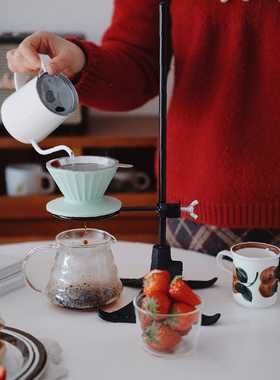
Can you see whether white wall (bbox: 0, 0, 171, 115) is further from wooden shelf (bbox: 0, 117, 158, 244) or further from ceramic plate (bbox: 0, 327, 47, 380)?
ceramic plate (bbox: 0, 327, 47, 380)

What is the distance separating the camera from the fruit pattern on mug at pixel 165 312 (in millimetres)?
559

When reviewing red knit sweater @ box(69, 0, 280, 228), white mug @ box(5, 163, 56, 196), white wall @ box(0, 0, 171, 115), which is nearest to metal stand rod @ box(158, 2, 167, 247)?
red knit sweater @ box(69, 0, 280, 228)

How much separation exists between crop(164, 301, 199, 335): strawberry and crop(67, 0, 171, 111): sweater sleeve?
1.76 feet

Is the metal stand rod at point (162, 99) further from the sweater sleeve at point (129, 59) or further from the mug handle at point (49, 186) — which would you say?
the mug handle at point (49, 186)

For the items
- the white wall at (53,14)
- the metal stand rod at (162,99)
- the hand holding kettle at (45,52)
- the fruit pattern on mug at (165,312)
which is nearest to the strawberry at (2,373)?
the fruit pattern on mug at (165,312)

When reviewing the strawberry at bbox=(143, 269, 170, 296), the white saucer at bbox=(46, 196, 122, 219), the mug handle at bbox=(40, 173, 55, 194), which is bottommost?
the mug handle at bbox=(40, 173, 55, 194)

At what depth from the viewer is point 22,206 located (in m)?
2.04

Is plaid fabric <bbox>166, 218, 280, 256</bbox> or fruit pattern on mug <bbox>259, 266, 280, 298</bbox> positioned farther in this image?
plaid fabric <bbox>166, 218, 280, 256</bbox>

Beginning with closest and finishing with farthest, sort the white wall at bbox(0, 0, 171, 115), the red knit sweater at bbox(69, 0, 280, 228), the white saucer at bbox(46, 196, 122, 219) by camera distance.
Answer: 1. the white saucer at bbox(46, 196, 122, 219)
2. the red knit sweater at bbox(69, 0, 280, 228)
3. the white wall at bbox(0, 0, 171, 115)

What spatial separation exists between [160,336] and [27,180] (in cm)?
159

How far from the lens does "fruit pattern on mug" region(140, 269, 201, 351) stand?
559 millimetres

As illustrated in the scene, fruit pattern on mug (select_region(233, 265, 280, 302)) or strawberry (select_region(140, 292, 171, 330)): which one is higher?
strawberry (select_region(140, 292, 171, 330))

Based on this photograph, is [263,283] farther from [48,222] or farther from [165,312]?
[48,222]

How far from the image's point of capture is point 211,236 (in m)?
0.96
